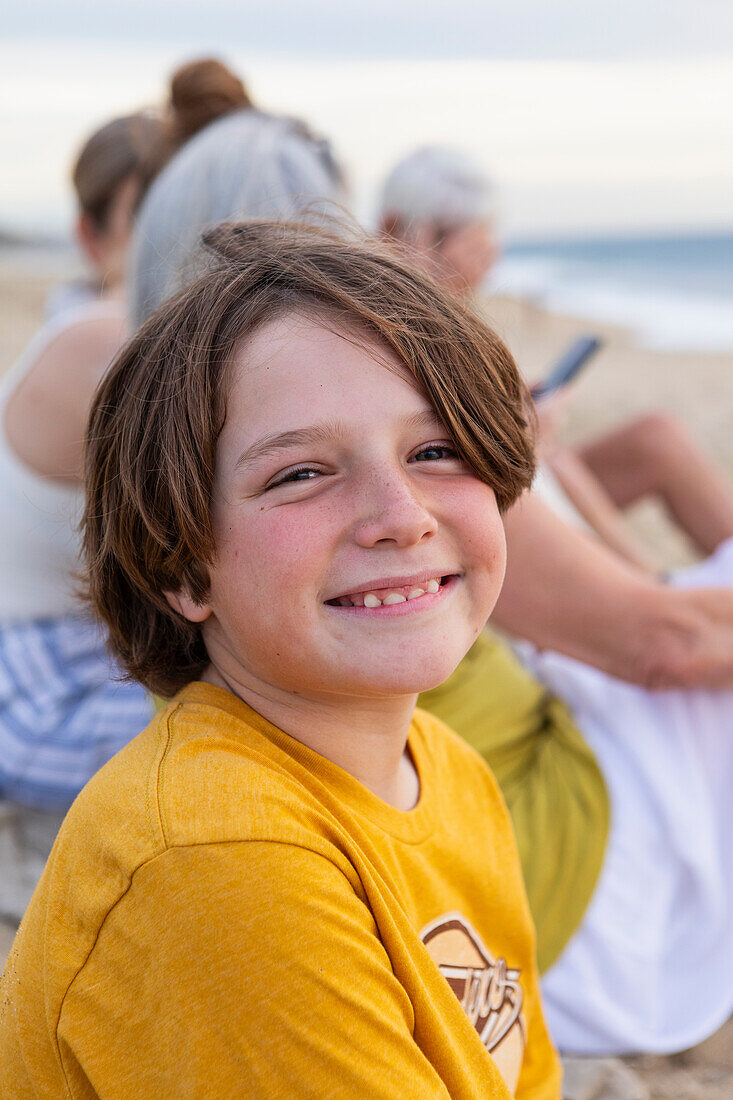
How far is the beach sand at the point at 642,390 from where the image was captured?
1.89m

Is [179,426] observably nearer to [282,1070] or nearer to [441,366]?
[441,366]

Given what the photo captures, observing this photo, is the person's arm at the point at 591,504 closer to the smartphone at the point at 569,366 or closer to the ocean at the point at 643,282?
the smartphone at the point at 569,366

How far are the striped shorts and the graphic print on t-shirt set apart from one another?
0.93 m

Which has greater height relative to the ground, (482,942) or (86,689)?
(482,942)

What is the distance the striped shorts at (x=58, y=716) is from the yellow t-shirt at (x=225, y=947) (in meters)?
0.92

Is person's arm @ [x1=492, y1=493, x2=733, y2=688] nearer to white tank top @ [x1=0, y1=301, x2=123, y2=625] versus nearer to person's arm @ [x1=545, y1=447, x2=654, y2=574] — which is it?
person's arm @ [x1=545, y1=447, x2=654, y2=574]

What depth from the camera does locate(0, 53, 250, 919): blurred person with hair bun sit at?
6.89 ft

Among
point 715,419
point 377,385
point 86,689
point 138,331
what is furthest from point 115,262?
point 715,419

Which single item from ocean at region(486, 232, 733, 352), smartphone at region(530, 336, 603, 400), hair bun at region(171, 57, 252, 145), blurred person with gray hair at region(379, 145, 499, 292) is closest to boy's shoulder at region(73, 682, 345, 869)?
smartphone at region(530, 336, 603, 400)

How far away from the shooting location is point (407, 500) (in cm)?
107

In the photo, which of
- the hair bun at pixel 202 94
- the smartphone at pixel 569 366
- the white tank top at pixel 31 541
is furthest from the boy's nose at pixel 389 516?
the hair bun at pixel 202 94

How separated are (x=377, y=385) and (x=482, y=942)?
2.42ft

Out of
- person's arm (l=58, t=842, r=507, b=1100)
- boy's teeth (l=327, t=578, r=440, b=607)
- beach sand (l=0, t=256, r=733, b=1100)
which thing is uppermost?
boy's teeth (l=327, t=578, r=440, b=607)

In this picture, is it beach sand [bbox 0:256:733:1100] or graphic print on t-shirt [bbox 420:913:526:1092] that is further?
beach sand [bbox 0:256:733:1100]
